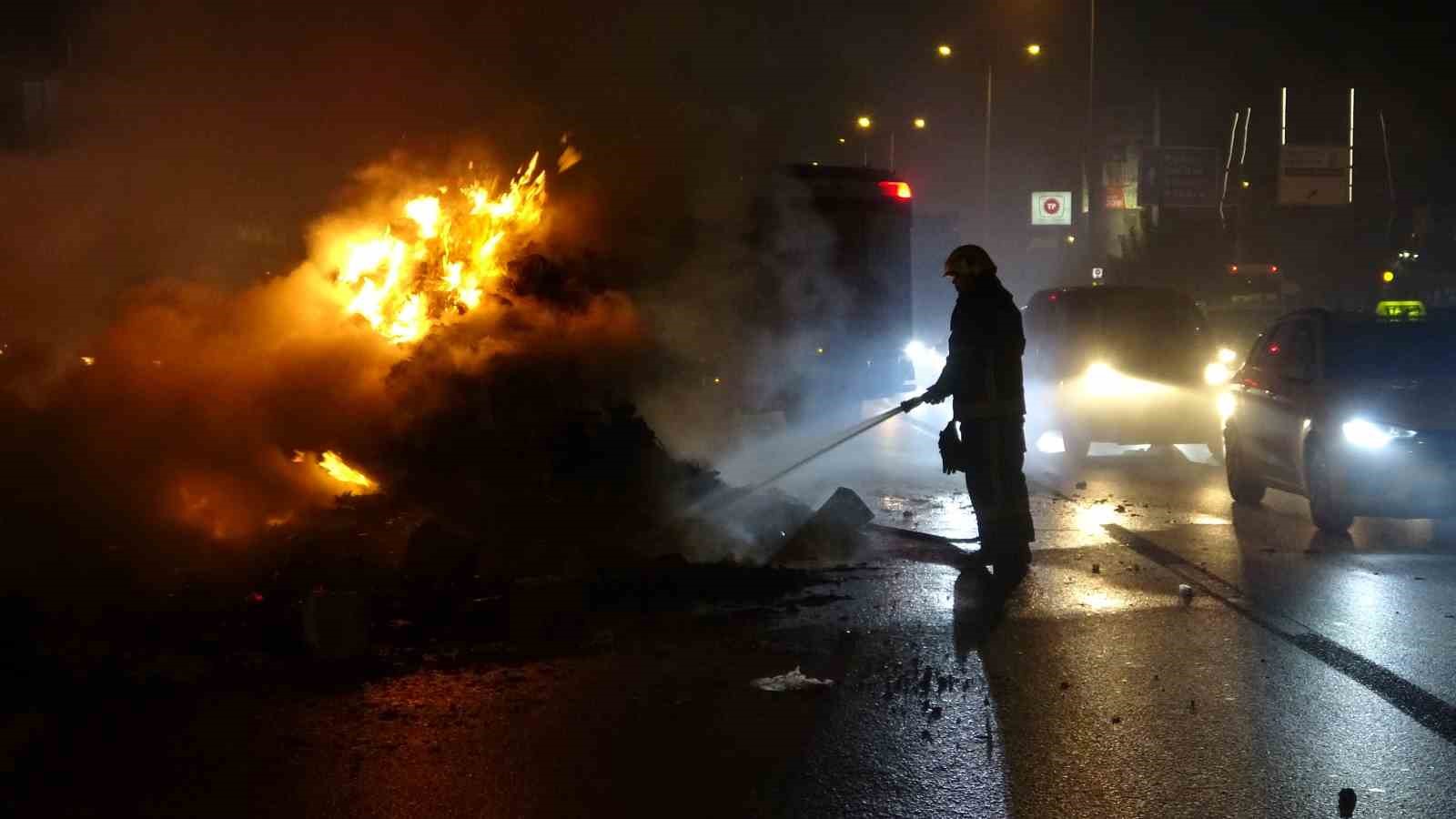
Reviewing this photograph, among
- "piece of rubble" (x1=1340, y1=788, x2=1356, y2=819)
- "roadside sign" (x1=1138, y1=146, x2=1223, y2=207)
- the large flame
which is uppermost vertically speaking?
"roadside sign" (x1=1138, y1=146, x2=1223, y2=207)

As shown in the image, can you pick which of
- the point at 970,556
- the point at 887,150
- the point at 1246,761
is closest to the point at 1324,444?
the point at 970,556

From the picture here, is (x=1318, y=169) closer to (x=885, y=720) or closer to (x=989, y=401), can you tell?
(x=989, y=401)

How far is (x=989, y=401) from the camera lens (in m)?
8.32

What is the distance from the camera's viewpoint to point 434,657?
6.34 meters

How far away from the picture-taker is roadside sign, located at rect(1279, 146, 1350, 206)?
3912cm

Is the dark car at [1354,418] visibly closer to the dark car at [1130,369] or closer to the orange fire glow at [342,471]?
the dark car at [1130,369]

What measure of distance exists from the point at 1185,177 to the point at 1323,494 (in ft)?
99.4

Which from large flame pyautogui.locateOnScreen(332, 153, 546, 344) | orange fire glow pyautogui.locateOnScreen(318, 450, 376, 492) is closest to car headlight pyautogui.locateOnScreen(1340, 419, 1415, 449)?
large flame pyautogui.locateOnScreen(332, 153, 546, 344)

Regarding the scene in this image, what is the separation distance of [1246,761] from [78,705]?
435 centimetres

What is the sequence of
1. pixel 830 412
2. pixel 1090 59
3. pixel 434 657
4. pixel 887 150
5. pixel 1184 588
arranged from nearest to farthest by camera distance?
pixel 434 657 < pixel 1184 588 < pixel 830 412 < pixel 1090 59 < pixel 887 150

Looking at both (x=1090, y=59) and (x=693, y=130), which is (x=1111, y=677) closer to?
(x=693, y=130)

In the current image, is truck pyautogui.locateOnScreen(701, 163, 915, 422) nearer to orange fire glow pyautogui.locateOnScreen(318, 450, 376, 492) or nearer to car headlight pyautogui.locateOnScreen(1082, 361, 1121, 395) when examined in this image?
car headlight pyautogui.locateOnScreen(1082, 361, 1121, 395)

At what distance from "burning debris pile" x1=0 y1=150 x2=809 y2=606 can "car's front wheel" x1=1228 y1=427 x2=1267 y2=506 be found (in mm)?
4475

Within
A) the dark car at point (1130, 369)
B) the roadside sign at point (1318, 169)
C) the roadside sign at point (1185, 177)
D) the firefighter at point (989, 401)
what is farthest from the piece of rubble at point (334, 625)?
the roadside sign at point (1318, 169)
